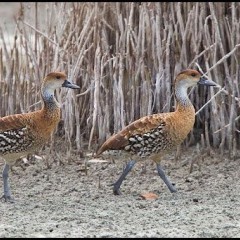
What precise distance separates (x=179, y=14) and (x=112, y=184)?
5.02 ft

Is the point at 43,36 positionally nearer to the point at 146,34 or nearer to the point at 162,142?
the point at 146,34

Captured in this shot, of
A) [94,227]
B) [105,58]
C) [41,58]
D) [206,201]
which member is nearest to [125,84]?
[105,58]

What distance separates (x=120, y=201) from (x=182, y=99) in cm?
93

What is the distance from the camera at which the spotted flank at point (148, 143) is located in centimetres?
671

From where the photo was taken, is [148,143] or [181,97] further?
[181,97]

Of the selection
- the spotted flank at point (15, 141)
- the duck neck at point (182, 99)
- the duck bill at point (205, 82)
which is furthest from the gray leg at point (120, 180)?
the duck bill at point (205, 82)

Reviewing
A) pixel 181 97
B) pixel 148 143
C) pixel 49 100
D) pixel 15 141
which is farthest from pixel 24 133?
pixel 181 97

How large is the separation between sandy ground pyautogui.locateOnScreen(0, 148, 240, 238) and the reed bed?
33cm

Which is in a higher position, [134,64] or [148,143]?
[134,64]

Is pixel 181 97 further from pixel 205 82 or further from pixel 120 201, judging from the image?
pixel 120 201

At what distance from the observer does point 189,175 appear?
23.7 ft

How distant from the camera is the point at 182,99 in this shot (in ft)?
22.7

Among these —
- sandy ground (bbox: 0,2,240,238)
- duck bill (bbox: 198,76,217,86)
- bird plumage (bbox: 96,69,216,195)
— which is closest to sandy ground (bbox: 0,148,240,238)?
sandy ground (bbox: 0,2,240,238)

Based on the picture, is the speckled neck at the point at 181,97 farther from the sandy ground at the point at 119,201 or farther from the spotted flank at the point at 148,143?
the sandy ground at the point at 119,201
